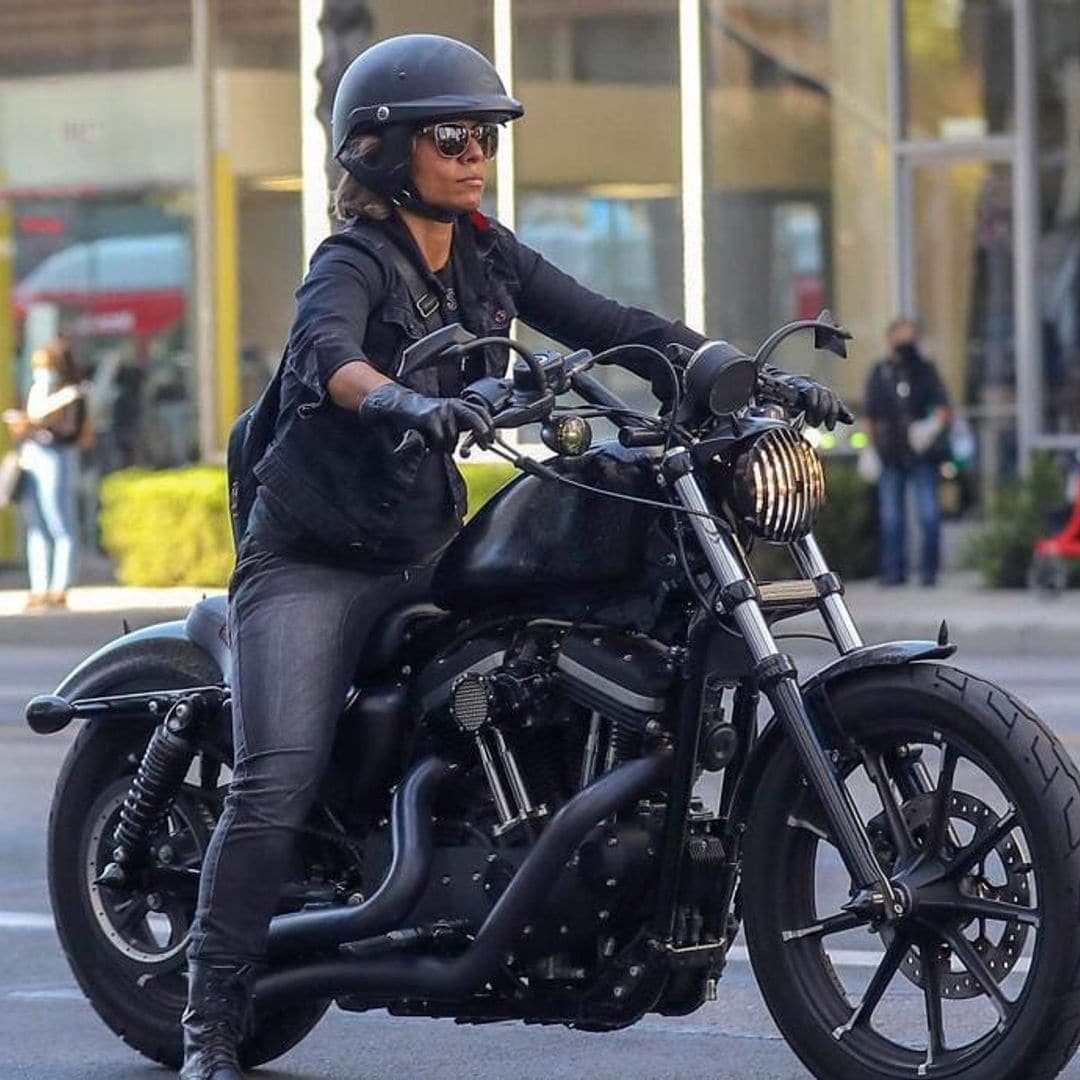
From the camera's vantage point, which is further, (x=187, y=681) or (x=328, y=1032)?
(x=328, y=1032)

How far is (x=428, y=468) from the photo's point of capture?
5.07m

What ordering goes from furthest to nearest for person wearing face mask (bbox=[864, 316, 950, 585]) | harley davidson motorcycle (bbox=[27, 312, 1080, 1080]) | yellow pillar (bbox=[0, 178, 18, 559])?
yellow pillar (bbox=[0, 178, 18, 559]) → person wearing face mask (bbox=[864, 316, 950, 585]) → harley davidson motorcycle (bbox=[27, 312, 1080, 1080])

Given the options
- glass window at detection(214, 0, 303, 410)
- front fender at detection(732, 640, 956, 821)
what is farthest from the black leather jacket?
glass window at detection(214, 0, 303, 410)

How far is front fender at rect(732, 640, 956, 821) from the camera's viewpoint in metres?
4.62

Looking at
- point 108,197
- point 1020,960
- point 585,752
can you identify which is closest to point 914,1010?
point 1020,960

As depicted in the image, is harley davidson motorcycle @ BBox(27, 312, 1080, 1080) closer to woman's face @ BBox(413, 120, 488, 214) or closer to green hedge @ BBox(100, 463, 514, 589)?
woman's face @ BBox(413, 120, 488, 214)

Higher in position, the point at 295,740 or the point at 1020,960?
the point at 295,740

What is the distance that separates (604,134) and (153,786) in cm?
1652

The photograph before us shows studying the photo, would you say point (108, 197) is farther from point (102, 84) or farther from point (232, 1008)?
point (232, 1008)

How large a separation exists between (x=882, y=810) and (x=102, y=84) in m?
19.8

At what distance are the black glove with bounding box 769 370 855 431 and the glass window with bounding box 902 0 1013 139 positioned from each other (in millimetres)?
17163

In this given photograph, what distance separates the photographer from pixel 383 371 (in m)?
4.98

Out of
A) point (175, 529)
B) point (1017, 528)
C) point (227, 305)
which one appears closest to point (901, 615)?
point (1017, 528)

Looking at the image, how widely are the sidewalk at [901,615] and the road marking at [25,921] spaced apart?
780 centimetres
